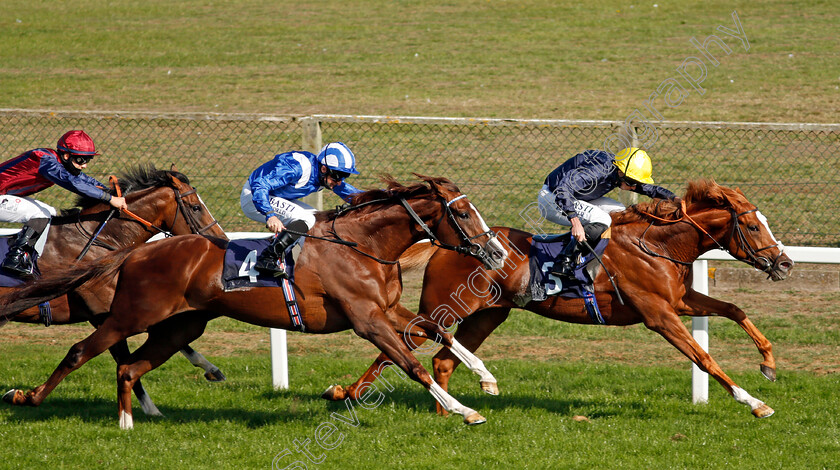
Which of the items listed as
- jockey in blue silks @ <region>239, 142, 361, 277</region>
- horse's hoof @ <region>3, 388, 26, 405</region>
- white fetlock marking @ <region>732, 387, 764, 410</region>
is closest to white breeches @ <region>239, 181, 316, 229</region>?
jockey in blue silks @ <region>239, 142, 361, 277</region>

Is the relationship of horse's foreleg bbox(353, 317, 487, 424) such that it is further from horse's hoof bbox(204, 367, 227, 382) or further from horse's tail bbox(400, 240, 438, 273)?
horse's hoof bbox(204, 367, 227, 382)

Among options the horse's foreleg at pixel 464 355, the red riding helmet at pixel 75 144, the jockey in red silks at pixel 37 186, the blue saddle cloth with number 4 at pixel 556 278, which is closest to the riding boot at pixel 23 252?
the jockey in red silks at pixel 37 186

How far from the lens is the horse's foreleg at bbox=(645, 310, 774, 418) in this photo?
20.0ft

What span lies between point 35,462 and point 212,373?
1798 mm

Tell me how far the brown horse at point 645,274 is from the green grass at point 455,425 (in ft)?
1.51

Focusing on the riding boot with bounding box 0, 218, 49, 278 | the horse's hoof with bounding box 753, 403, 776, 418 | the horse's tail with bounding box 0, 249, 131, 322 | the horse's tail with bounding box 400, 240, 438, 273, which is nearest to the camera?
the horse's hoof with bounding box 753, 403, 776, 418

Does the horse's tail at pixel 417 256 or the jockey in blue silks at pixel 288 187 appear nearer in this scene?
the jockey in blue silks at pixel 288 187

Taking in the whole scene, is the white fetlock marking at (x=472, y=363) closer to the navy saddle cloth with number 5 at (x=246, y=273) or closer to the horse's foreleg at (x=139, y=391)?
the navy saddle cloth with number 5 at (x=246, y=273)

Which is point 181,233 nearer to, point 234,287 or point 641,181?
point 234,287

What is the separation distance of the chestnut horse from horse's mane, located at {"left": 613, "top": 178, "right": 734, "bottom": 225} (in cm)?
311

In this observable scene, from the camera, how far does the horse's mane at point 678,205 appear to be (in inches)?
262

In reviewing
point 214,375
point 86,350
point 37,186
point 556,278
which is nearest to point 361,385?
point 214,375

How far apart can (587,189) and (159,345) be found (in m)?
3.28

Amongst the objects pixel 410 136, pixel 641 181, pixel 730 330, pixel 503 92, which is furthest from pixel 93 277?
pixel 503 92
